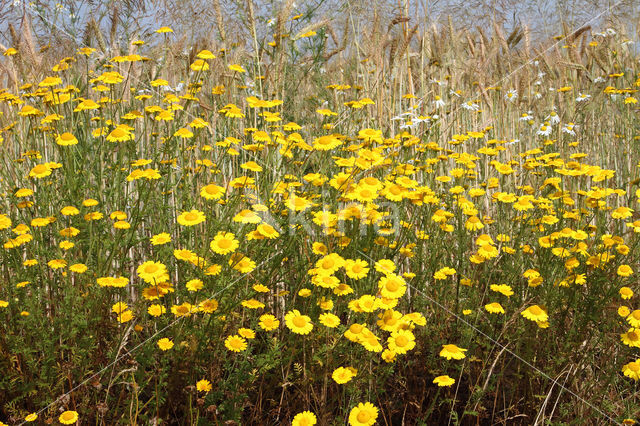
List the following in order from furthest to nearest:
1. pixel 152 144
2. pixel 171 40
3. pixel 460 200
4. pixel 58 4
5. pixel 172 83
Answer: pixel 172 83
pixel 171 40
pixel 58 4
pixel 152 144
pixel 460 200

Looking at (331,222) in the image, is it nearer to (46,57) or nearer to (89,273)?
(89,273)

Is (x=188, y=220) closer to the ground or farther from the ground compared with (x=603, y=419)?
farther from the ground

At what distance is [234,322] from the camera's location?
6.42 ft

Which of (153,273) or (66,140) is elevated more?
(66,140)

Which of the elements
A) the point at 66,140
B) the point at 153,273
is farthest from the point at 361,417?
the point at 66,140

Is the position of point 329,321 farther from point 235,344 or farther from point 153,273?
point 153,273

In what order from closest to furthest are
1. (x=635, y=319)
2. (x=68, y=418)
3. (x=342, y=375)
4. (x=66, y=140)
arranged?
(x=68, y=418)
(x=342, y=375)
(x=635, y=319)
(x=66, y=140)

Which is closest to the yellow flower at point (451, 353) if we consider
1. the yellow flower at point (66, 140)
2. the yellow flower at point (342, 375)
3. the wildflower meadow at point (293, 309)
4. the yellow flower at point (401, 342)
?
the wildflower meadow at point (293, 309)

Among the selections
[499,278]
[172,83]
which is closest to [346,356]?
[499,278]

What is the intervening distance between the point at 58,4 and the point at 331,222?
2.22 metres

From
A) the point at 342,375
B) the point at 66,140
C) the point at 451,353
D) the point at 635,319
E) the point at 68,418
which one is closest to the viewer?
the point at 68,418

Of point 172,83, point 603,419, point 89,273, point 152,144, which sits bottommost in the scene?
point 603,419

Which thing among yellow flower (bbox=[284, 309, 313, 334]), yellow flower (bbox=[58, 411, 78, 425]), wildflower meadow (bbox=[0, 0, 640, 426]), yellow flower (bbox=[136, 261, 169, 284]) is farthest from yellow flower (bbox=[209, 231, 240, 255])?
yellow flower (bbox=[58, 411, 78, 425])

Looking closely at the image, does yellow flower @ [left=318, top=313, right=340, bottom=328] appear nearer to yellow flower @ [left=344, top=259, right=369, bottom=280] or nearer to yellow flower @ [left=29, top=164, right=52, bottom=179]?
yellow flower @ [left=344, top=259, right=369, bottom=280]
